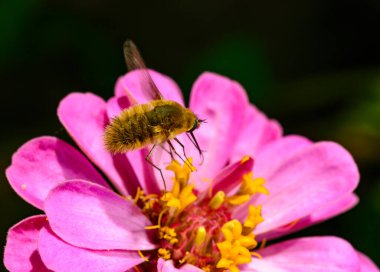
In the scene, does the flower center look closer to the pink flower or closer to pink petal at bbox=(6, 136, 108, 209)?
the pink flower

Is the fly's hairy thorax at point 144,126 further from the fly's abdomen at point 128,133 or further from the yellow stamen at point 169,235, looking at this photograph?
the yellow stamen at point 169,235

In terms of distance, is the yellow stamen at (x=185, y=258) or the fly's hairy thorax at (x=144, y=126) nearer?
the fly's hairy thorax at (x=144, y=126)

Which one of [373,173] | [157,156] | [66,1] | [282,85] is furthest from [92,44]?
[373,173]

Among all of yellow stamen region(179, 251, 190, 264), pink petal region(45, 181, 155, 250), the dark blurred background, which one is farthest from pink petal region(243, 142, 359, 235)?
the dark blurred background

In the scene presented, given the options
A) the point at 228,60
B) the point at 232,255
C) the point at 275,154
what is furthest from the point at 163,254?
the point at 228,60

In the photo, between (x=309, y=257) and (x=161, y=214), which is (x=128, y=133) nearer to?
(x=161, y=214)

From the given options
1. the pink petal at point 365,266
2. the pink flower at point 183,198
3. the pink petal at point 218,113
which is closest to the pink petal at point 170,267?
the pink flower at point 183,198

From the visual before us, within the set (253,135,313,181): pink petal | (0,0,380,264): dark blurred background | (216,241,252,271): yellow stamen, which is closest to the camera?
(216,241,252,271): yellow stamen
